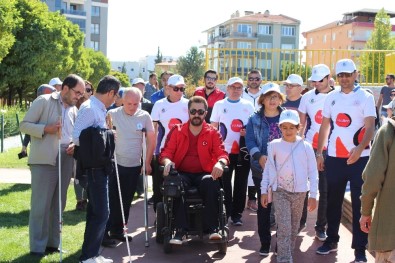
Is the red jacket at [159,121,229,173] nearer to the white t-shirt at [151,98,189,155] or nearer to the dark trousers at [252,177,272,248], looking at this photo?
the dark trousers at [252,177,272,248]

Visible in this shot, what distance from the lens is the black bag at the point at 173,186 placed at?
22.1ft

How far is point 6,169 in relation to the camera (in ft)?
46.0

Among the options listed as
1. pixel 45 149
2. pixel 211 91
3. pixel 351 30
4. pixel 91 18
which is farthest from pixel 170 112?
pixel 91 18

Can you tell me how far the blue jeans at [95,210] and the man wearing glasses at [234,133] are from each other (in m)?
2.45

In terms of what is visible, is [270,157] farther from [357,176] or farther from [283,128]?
[357,176]

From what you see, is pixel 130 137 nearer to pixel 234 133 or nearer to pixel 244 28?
pixel 234 133

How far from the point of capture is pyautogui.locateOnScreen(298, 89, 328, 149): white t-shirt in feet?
25.8

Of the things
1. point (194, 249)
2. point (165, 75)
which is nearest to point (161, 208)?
point (194, 249)

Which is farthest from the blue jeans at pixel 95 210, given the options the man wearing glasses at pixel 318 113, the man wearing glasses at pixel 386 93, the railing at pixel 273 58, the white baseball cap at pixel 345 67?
the railing at pixel 273 58

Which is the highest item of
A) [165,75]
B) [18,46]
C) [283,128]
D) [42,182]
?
[18,46]

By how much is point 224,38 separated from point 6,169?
4078 inches

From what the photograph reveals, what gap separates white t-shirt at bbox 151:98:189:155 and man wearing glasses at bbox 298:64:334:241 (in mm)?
1671

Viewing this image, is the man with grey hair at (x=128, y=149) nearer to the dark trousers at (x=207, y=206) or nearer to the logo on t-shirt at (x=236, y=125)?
the dark trousers at (x=207, y=206)

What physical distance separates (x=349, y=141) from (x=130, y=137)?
2.69m
